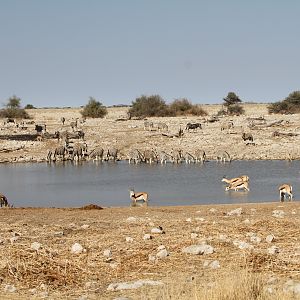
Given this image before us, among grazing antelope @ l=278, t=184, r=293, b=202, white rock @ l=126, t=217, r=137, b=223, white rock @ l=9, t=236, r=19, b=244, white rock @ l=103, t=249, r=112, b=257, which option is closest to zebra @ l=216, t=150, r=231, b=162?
grazing antelope @ l=278, t=184, r=293, b=202

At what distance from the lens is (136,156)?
41531mm

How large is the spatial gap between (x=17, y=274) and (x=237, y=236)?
400cm

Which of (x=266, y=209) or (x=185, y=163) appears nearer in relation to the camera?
(x=266, y=209)

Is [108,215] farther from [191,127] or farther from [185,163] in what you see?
[191,127]

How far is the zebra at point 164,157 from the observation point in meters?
41.1

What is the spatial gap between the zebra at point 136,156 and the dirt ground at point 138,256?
87.9 ft

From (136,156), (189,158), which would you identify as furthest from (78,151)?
(189,158)

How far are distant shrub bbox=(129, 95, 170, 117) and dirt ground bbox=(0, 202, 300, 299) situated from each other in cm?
5664

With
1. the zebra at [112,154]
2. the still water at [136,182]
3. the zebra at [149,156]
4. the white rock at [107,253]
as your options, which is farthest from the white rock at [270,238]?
the zebra at [112,154]

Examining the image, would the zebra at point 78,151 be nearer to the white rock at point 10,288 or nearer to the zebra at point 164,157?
the zebra at point 164,157

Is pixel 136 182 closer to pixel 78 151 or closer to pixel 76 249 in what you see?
pixel 78 151

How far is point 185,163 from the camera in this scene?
40.4 meters

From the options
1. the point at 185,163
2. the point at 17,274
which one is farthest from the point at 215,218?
the point at 185,163

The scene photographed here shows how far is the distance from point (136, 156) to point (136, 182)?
37.4 ft
